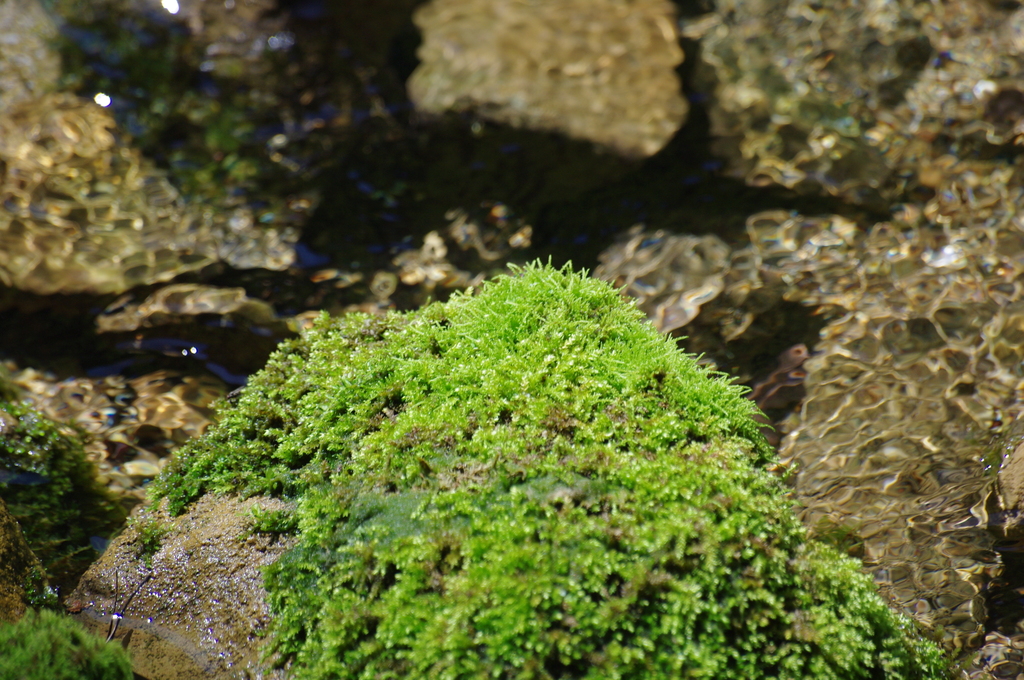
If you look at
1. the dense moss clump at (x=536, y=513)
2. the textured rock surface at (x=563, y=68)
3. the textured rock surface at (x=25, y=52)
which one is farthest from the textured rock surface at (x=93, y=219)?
the dense moss clump at (x=536, y=513)

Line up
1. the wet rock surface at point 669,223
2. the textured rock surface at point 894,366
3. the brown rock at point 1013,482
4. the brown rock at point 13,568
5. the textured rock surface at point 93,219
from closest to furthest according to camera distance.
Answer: the brown rock at point 13,568 < the brown rock at point 1013,482 < the textured rock surface at point 894,366 < the wet rock surface at point 669,223 < the textured rock surface at point 93,219

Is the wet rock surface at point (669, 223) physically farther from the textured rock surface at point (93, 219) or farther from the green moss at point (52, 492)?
the green moss at point (52, 492)

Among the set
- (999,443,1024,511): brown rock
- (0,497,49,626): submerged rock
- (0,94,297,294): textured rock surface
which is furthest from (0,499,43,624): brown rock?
(999,443,1024,511): brown rock

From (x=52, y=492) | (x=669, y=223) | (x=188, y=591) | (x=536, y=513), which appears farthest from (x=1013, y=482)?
(x=52, y=492)

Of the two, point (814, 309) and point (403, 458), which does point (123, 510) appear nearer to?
point (403, 458)

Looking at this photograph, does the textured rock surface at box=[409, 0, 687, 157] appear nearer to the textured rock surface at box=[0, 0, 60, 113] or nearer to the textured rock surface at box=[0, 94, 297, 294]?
the textured rock surface at box=[0, 94, 297, 294]
